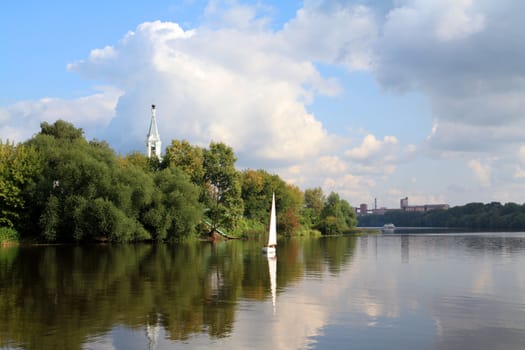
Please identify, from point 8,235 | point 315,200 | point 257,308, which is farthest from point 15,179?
point 315,200

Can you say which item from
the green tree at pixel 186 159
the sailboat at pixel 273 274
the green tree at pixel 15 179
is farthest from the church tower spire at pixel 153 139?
the sailboat at pixel 273 274

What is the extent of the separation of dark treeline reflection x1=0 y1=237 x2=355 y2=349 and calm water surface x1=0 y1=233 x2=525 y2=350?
5 centimetres

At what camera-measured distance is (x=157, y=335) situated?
17.2 meters

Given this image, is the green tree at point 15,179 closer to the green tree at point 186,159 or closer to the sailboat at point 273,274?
the green tree at point 186,159

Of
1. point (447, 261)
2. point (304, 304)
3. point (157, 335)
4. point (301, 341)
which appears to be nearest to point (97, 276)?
point (304, 304)

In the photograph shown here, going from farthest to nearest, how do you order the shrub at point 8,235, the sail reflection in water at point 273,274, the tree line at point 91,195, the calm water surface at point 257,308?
the tree line at point 91,195, the shrub at point 8,235, the sail reflection in water at point 273,274, the calm water surface at point 257,308

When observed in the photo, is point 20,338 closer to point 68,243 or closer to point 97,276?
point 97,276

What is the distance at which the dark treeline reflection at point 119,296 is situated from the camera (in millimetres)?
17875

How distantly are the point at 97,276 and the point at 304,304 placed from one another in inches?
633

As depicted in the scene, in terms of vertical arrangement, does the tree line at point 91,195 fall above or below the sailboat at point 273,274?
above

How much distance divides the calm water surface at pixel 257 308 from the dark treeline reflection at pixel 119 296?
0.05m

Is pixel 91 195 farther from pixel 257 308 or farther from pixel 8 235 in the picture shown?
pixel 257 308

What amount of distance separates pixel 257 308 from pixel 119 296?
7.08 meters

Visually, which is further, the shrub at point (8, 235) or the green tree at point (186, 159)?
the green tree at point (186, 159)
